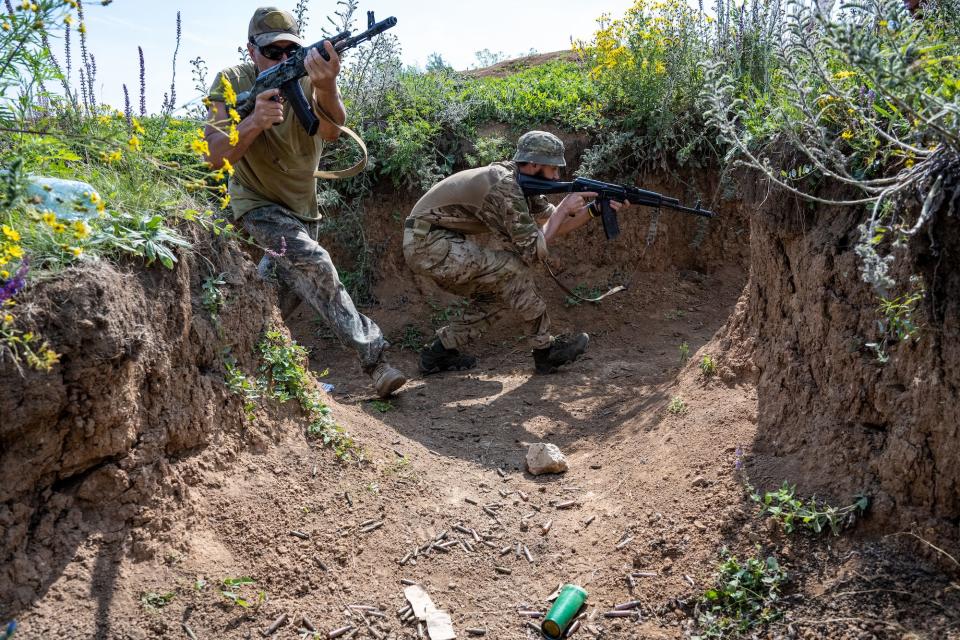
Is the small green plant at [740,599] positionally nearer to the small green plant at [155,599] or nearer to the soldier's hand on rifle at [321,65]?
the small green plant at [155,599]

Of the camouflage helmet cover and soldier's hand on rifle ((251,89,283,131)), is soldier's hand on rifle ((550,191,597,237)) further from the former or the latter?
soldier's hand on rifle ((251,89,283,131))

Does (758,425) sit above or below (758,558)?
above

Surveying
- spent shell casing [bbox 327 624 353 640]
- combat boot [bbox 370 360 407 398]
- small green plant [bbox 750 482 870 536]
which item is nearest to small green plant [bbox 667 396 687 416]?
small green plant [bbox 750 482 870 536]

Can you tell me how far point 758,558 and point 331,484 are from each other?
1.99 meters

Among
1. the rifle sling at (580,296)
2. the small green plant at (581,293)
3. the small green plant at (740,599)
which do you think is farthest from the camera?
the small green plant at (581,293)

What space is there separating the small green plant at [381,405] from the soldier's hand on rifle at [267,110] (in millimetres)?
2011

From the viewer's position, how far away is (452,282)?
21.2 ft

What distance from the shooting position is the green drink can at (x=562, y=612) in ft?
10.3

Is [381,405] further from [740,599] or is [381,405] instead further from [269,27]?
[740,599]

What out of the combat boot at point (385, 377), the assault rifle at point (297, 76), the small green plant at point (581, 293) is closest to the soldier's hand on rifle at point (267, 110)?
the assault rifle at point (297, 76)

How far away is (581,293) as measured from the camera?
303 inches

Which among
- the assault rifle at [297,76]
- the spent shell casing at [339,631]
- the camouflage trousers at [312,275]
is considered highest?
the assault rifle at [297,76]

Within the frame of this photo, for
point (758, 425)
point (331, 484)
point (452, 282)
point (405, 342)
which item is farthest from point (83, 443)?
point (405, 342)

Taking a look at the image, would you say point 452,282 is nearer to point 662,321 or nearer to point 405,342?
point 405,342
